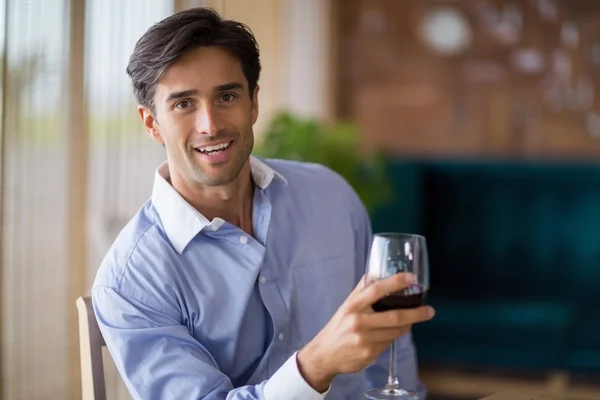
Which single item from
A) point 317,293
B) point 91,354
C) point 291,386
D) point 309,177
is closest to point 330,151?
point 309,177

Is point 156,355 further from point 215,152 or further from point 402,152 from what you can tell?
point 402,152

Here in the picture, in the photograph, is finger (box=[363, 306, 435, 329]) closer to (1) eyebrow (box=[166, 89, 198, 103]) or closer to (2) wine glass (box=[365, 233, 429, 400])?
(2) wine glass (box=[365, 233, 429, 400])

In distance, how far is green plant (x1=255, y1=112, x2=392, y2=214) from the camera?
12.5 feet

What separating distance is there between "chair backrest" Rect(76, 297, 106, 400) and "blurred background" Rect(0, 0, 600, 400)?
101cm

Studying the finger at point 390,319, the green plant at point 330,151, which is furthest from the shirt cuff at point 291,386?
the green plant at point 330,151

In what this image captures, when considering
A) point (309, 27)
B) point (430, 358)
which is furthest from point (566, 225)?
point (309, 27)

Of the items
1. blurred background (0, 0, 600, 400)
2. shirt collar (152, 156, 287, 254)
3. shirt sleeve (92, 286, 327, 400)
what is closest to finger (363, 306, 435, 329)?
shirt sleeve (92, 286, 327, 400)

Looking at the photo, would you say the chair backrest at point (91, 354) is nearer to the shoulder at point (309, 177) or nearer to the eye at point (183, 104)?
the eye at point (183, 104)

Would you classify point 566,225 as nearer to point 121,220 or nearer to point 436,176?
point 436,176

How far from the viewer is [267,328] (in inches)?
66.9

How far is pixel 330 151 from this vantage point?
13.1 ft

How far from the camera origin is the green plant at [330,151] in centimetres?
381

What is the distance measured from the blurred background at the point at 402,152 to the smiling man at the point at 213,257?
0.98 m

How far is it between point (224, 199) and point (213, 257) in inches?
5.5
